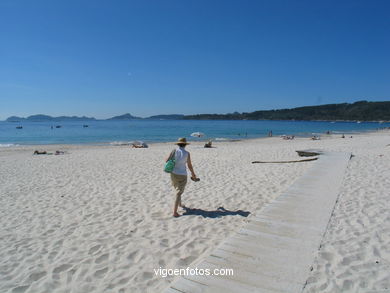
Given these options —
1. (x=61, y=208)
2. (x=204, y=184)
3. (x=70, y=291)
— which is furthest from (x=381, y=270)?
(x=61, y=208)

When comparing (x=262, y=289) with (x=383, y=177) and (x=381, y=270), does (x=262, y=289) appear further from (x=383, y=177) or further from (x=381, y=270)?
(x=383, y=177)

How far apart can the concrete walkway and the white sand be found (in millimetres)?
216

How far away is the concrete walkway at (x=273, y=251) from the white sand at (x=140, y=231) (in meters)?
0.22

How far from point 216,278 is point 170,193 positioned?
180 inches

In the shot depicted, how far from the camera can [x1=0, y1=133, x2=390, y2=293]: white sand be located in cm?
346

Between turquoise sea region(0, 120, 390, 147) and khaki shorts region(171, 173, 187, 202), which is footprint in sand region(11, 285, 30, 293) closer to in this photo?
khaki shorts region(171, 173, 187, 202)

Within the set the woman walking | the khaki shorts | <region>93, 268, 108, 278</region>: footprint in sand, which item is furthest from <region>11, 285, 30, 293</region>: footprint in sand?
the khaki shorts

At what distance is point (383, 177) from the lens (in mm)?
8430

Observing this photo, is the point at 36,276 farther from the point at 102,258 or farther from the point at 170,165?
the point at 170,165

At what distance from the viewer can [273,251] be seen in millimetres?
3746

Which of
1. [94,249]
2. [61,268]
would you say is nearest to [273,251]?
[94,249]

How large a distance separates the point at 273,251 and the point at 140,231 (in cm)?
239

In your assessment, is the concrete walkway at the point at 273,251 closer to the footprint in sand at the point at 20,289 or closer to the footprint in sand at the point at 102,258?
the footprint in sand at the point at 102,258

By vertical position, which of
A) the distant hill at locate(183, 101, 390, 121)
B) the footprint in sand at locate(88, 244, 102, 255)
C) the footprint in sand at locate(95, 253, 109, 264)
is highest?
the distant hill at locate(183, 101, 390, 121)
